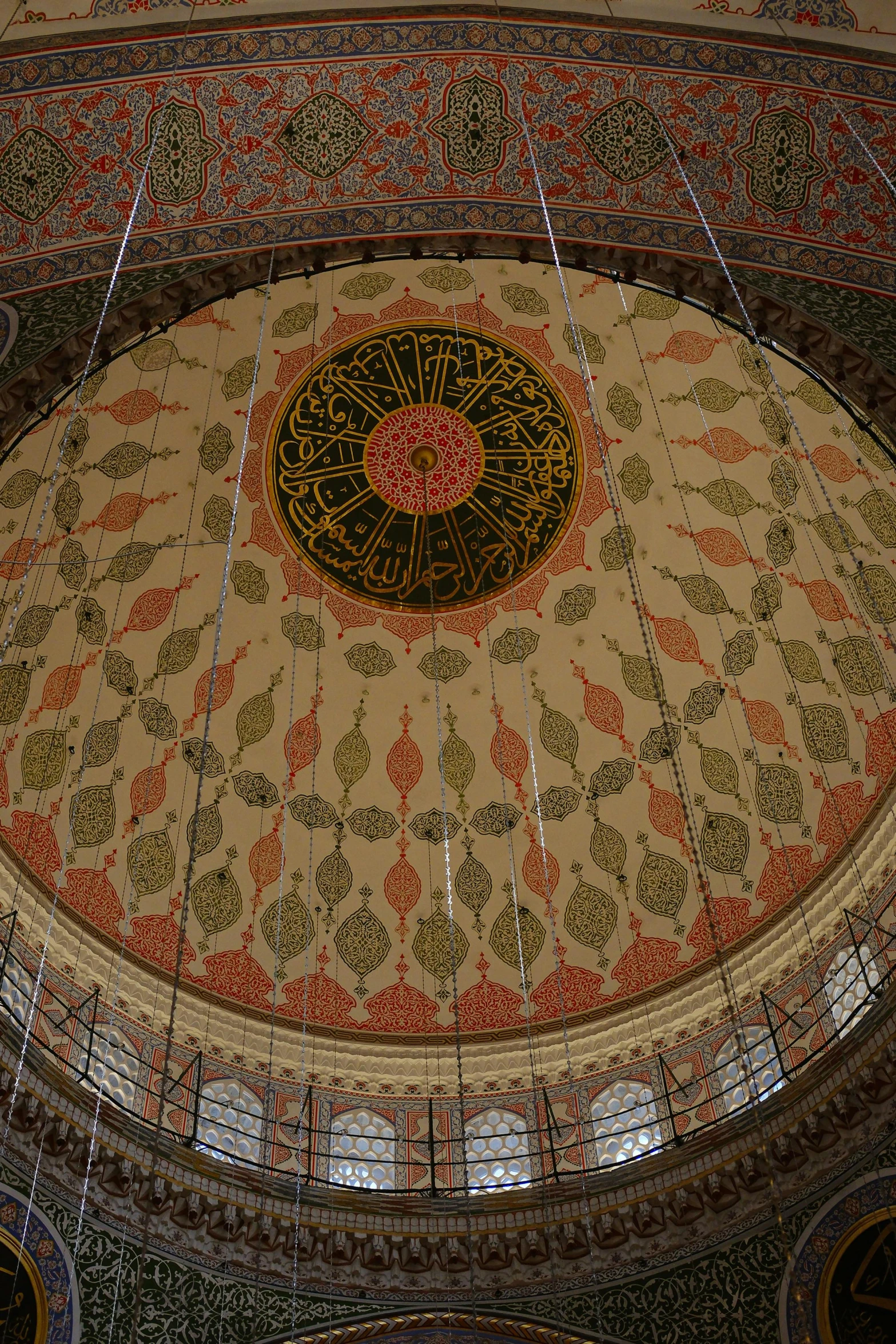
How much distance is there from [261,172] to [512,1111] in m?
6.81

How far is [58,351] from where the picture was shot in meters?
5.98

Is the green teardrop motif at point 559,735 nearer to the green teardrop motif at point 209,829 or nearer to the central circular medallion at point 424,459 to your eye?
the central circular medallion at point 424,459

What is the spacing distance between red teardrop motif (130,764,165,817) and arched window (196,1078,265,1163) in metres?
2.18

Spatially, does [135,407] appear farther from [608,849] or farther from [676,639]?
[608,849]

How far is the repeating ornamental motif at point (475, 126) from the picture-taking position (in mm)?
6098

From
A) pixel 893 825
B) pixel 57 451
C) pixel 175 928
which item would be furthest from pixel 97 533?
pixel 893 825

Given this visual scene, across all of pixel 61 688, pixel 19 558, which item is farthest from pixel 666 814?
pixel 19 558

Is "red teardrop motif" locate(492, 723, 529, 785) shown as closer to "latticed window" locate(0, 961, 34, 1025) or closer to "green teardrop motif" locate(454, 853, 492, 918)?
"green teardrop motif" locate(454, 853, 492, 918)

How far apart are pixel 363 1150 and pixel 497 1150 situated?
0.98 m

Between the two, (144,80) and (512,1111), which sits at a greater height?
(144,80)

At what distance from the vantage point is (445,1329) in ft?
25.5

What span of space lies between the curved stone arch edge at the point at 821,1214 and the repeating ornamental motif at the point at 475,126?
5.79 m

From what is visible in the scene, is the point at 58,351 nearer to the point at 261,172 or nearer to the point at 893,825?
the point at 261,172

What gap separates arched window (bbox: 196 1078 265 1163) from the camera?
28.9ft
